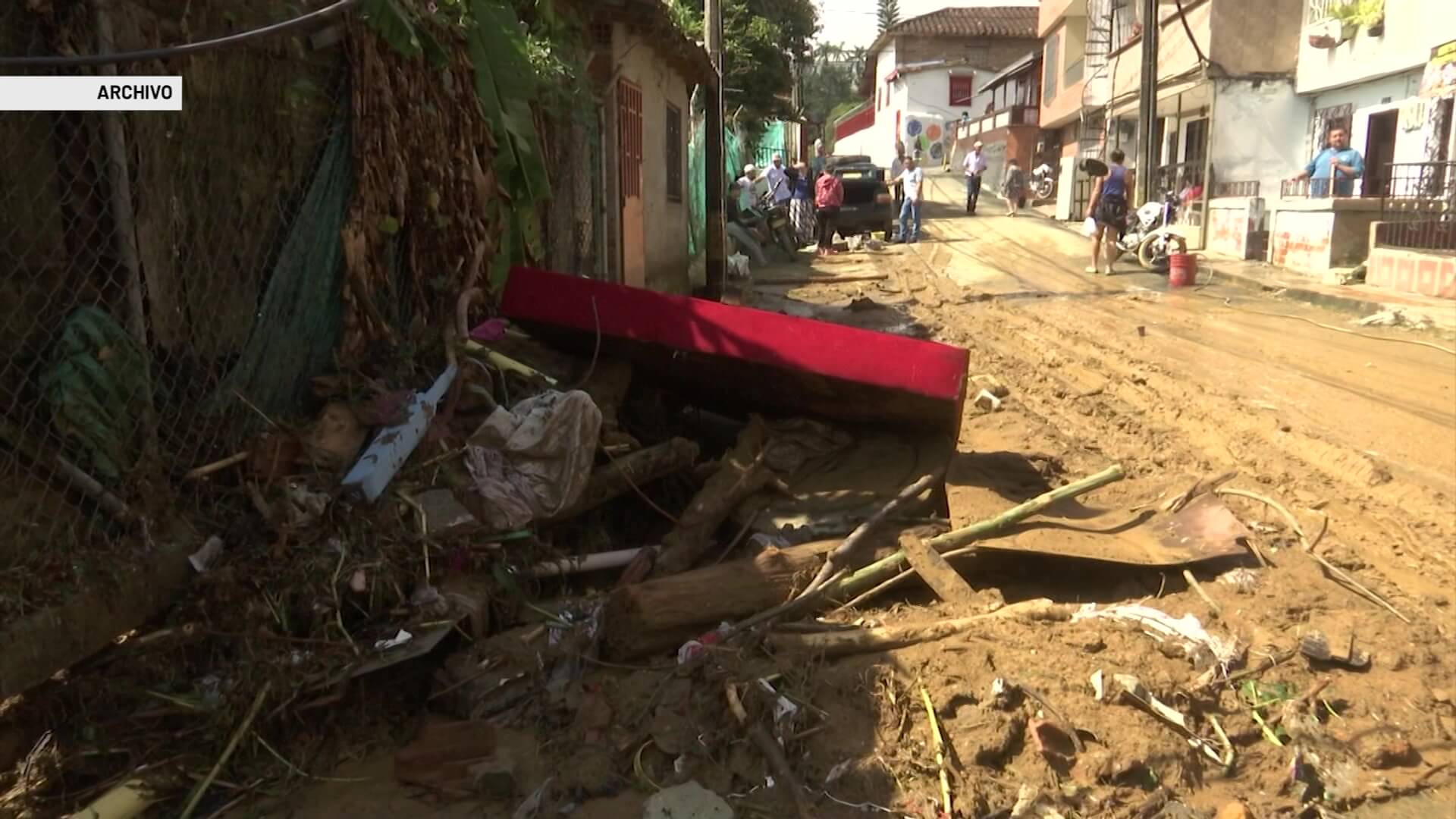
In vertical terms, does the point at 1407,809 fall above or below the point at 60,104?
below

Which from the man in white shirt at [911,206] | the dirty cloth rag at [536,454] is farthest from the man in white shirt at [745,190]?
the dirty cloth rag at [536,454]

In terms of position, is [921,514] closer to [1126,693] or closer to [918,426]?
[918,426]

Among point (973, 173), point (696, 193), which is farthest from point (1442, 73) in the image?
point (973, 173)

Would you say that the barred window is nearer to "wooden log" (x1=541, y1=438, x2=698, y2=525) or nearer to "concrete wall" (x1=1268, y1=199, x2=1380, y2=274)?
"wooden log" (x1=541, y1=438, x2=698, y2=525)

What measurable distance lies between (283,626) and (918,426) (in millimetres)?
3182

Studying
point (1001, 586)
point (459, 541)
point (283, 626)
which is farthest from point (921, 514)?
point (283, 626)

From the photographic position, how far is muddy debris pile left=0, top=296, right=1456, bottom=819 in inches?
126

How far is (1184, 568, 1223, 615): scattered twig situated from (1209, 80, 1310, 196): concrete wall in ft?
58.0

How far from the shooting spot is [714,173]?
47.0 ft

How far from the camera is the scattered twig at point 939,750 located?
307 cm

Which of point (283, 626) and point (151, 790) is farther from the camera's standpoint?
point (283, 626)

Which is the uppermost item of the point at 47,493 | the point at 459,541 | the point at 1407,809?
the point at 47,493

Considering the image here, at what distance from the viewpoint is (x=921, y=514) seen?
4914 millimetres

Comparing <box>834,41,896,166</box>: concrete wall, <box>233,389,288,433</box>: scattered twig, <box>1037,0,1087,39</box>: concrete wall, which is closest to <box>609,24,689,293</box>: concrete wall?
<box>233,389,288,433</box>: scattered twig
